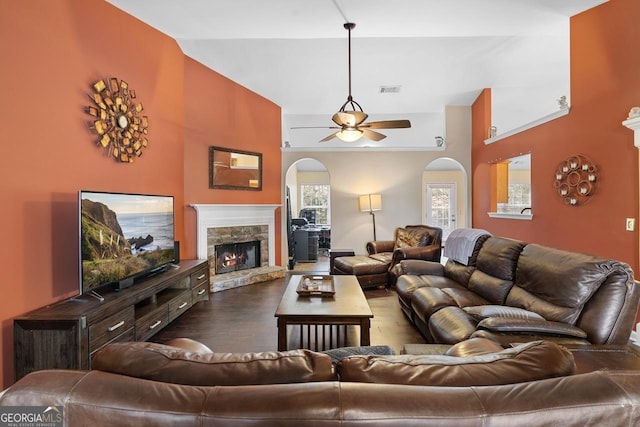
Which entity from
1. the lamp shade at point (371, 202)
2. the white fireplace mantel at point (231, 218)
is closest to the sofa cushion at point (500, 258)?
the lamp shade at point (371, 202)

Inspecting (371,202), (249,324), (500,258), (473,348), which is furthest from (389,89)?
(473,348)

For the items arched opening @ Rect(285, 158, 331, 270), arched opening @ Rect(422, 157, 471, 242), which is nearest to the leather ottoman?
arched opening @ Rect(285, 158, 331, 270)

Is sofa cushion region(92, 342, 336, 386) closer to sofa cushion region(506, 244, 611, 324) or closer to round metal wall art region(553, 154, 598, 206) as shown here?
sofa cushion region(506, 244, 611, 324)

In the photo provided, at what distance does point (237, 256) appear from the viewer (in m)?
5.60

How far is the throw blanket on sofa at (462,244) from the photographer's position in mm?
3572

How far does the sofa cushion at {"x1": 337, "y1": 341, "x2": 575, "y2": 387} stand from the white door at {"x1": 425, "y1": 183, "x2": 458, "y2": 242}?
9409mm

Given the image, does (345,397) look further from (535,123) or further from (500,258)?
(535,123)

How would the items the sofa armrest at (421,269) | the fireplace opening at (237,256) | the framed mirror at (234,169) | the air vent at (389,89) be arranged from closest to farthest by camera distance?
1. the sofa armrest at (421,269)
2. the framed mirror at (234,169)
3. the fireplace opening at (237,256)
4. the air vent at (389,89)

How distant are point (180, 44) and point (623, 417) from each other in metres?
5.33

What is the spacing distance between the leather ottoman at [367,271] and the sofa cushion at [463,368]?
3.87m

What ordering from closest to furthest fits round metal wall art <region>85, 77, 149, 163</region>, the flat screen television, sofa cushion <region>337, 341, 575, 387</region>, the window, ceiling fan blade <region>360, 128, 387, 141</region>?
sofa cushion <region>337, 341, 575, 387</region> → the flat screen television → round metal wall art <region>85, 77, 149, 163</region> → ceiling fan blade <region>360, 128, 387, 141</region> → the window

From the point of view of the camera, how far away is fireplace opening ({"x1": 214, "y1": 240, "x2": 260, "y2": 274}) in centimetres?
529

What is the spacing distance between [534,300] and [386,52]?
3812 mm

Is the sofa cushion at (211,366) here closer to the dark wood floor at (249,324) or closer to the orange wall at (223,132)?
the dark wood floor at (249,324)
